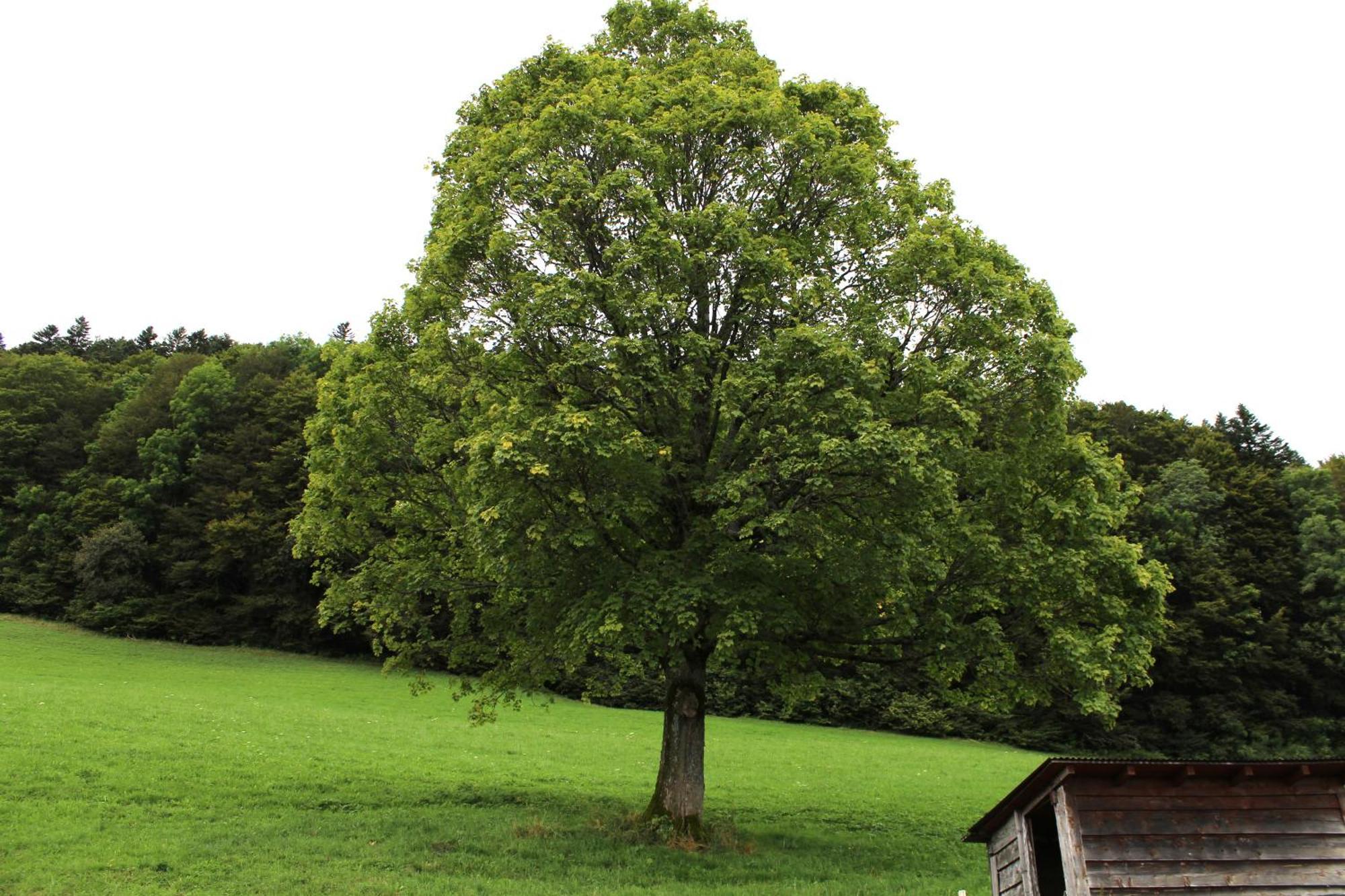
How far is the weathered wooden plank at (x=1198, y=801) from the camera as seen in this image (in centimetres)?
972

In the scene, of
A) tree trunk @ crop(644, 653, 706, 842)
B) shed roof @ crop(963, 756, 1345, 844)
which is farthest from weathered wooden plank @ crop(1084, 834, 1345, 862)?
tree trunk @ crop(644, 653, 706, 842)

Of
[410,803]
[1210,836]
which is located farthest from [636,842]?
[1210,836]

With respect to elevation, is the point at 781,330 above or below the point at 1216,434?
below

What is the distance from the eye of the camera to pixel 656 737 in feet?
118

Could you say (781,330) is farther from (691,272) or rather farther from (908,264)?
(908,264)

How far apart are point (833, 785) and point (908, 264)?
55.2ft

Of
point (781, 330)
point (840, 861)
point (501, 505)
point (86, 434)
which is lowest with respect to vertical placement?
point (840, 861)

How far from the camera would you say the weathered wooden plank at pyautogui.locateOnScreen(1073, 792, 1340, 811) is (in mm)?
9719

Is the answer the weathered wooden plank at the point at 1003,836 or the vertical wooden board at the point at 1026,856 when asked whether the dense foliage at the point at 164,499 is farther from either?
the vertical wooden board at the point at 1026,856

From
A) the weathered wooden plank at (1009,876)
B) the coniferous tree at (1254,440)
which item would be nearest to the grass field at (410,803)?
the weathered wooden plank at (1009,876)

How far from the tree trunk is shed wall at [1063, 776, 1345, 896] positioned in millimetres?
7266

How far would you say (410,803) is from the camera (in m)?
18.0

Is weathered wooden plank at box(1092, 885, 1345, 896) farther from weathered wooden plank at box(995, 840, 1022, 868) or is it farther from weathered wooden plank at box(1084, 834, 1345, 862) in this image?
weathered wooden plank at box(995, 840, 1022, 868)

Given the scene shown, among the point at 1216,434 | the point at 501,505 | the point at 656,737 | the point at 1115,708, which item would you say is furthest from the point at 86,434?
the point at 1216,434
